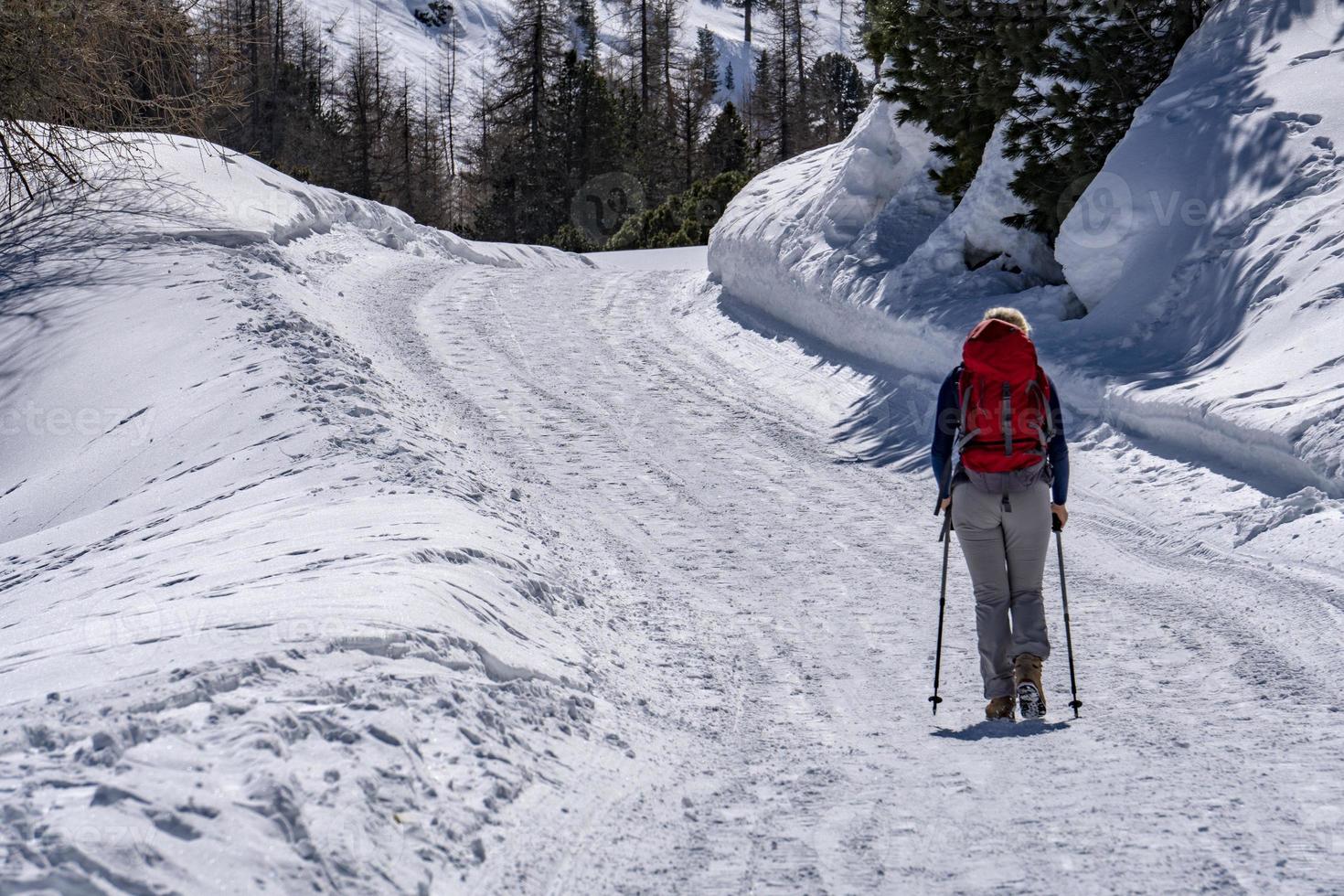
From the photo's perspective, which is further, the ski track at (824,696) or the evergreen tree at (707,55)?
the evergreen tree at (707,55)

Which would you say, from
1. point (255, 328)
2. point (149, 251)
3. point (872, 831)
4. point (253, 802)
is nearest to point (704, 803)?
point (872, 831)

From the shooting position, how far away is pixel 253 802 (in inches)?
126

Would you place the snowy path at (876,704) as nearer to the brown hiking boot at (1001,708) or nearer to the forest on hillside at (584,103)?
the brown hiking boot at (1001,708)

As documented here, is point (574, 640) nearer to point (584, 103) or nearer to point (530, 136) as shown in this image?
point (584, 103)

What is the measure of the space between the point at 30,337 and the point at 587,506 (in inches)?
279

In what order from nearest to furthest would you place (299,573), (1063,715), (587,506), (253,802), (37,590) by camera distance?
(253,802) < (1063,715) < (299,573) < (37,590) < (587,506)

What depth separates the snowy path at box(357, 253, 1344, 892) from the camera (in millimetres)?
3537

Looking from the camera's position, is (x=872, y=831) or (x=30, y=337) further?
(x=30, y=337)

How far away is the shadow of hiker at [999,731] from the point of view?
4.83 meters

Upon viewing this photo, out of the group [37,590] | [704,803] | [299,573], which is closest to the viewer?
[704,803]

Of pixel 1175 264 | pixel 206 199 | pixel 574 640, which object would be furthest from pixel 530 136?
pixel 574 640

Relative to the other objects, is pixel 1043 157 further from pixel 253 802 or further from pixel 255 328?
pixel 253 802

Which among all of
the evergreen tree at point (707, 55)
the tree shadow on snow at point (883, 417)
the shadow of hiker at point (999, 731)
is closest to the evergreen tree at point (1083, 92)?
the tree shadow on snow at point (883, 417)

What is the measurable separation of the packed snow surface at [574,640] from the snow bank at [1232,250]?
0.44 meters
